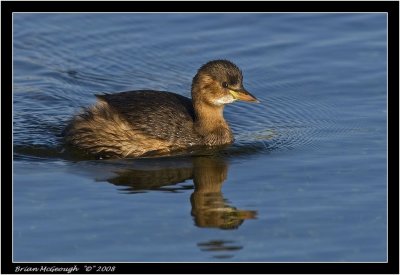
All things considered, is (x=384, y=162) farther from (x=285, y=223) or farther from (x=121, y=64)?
(x=121, y=64)

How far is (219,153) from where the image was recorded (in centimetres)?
1356

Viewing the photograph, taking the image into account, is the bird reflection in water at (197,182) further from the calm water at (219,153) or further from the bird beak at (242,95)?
the bird beak at (242,95)

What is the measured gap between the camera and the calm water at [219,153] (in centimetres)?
1067

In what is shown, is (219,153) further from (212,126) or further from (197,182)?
(197,182)

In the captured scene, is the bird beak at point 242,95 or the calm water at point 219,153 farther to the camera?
the bird beak at point 242,95

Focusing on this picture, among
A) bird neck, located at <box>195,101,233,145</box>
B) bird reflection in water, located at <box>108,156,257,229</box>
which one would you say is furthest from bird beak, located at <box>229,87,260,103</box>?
bird reflection in water, located at <box>108,156,257,229</box>

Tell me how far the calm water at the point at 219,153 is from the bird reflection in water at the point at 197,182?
23 mm

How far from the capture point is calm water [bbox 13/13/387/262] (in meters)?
10.7

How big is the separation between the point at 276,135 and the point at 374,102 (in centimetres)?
160

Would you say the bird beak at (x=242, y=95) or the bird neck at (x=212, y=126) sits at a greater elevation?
the bird beak at (x=242, y=95)

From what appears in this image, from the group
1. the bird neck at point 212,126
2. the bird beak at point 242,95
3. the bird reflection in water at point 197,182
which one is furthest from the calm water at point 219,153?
the bird beak at point 242,95

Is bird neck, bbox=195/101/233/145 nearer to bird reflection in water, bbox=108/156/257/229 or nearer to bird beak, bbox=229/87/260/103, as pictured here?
bird beak, bbox=229/87/260/103

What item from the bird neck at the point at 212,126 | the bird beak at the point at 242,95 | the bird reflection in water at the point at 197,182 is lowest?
the bird reflection in water at the point at 197,182

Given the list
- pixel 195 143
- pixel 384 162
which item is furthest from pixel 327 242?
pixel 195 143
